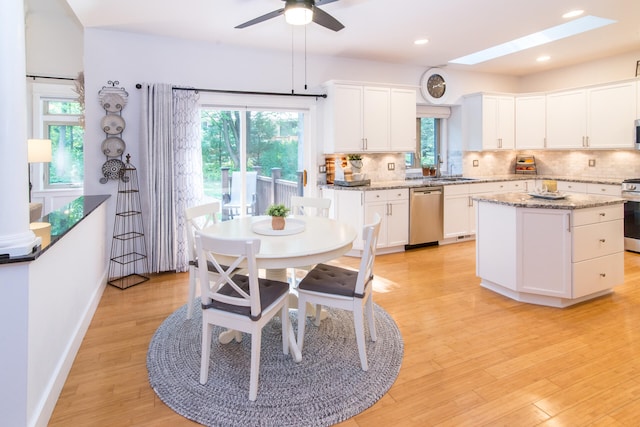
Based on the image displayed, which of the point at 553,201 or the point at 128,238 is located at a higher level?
the point at 553,201

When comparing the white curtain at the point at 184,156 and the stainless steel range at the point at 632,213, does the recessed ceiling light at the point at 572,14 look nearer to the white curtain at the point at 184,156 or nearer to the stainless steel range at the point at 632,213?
the stainless steel range at the point at 632,213

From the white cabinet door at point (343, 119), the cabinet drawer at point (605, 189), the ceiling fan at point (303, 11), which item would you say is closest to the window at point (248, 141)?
the white cabinet door at point (343, 119)

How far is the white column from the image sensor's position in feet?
5.49

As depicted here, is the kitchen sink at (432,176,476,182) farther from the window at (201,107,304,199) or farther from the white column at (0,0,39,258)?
the white column at (0,0,39,258)

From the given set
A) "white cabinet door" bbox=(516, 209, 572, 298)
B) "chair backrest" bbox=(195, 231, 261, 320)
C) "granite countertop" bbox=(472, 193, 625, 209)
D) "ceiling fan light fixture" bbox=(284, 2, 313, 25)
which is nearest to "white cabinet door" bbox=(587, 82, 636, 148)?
"granite countertop" bbox=(472, 193, 625, 209)

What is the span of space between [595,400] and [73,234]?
11.0 ft

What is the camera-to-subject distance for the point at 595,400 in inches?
81.7

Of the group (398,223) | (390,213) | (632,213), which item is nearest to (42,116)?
(390,213)

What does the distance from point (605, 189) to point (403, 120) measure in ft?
9.58

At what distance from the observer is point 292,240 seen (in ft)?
8.65

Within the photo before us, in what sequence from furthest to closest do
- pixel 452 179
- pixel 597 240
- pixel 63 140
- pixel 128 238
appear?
pixel 452 179
pixel 63 140
pixel 128 238
pixel 597 240

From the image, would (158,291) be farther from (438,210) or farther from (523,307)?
A: (438,210)

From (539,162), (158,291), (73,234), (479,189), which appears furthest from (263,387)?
(539,162)

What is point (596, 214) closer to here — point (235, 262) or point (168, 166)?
point (235, 262)
